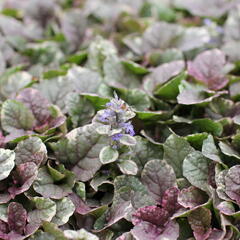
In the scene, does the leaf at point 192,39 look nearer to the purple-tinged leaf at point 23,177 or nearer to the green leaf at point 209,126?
the green leaf at point 209,126

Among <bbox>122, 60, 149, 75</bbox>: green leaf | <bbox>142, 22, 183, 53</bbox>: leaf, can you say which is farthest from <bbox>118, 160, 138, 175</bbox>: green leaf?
<bbox>142, 22, 183, 53</bbox>: leaf

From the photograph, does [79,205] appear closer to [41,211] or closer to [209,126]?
[41,211]

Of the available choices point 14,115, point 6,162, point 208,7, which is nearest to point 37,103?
point 14,115

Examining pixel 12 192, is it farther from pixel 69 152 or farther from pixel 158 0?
pixel 158 0

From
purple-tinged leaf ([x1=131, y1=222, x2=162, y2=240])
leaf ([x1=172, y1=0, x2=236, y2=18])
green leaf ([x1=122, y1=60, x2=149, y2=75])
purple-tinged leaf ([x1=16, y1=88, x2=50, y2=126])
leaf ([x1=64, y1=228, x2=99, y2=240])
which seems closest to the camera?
leaf ([x1=64, y1=228, x2=99, y2=240])

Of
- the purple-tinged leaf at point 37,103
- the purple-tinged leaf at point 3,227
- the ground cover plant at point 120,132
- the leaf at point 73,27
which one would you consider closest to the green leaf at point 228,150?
the ground cover plant at point 120,132

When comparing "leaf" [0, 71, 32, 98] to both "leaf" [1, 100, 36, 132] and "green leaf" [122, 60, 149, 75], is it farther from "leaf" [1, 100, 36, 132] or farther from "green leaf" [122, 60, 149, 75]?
"green leaf" [122, 60, 149, 75]
